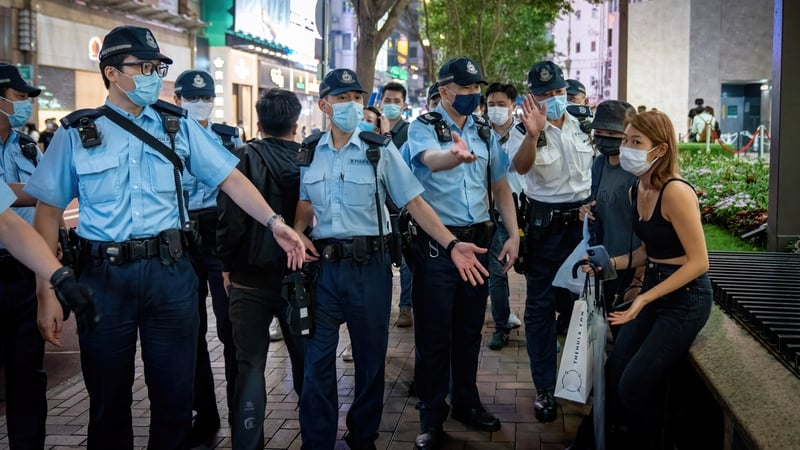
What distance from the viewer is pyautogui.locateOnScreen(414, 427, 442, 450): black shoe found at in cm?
468

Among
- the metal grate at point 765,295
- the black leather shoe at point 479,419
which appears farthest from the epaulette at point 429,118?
the metal grate at point 765,295

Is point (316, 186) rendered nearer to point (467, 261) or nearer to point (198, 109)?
point (467, 261)

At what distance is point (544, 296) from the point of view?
5352 mm

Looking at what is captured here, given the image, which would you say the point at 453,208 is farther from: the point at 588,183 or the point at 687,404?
the point at 687,404

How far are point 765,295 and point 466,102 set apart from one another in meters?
2.26

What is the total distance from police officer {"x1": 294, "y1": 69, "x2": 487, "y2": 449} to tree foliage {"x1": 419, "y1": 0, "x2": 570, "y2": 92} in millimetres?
17015

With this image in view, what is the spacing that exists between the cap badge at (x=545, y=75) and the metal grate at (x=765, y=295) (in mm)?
1795

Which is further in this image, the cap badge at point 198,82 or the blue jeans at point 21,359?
the cap badge at point 198,82

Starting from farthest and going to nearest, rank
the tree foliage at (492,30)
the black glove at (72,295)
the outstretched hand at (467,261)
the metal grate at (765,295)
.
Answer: the tree foliage at (492,30), the outstretched hand at (467,261), the metal grate at (765,295), the black glove at (72,295)

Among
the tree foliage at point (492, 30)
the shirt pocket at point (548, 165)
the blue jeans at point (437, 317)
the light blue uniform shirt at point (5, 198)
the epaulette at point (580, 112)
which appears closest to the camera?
the light blue uniform shirt at point (5, 198)

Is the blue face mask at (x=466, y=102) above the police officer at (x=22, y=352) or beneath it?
above

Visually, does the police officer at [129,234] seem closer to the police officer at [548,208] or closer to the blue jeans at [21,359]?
the blue jeans at [21,359]

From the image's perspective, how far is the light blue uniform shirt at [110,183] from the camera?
3547 mm

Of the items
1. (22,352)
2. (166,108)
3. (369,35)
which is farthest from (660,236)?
(369,35)
